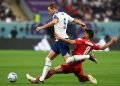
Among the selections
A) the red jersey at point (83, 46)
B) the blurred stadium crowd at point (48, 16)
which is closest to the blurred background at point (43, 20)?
the blurred stadium crowd at point (48, 16)

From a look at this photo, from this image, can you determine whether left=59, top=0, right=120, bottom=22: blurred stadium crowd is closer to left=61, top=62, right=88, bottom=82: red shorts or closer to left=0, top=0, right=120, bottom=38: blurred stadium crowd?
left=0, top=0, right=120, bottom=38: blurred stadium crowd

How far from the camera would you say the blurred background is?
3628 centimetres

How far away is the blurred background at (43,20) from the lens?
119ft

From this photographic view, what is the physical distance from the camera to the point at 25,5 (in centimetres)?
4091

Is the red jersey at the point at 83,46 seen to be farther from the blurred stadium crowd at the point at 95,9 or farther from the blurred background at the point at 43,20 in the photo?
the blurred stadium crowd at the point at 95,9

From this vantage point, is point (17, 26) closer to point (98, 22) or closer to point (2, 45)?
point (2, 45)

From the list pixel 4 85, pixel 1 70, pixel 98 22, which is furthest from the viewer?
pixel 98 22

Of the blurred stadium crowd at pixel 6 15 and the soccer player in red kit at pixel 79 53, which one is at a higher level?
the soccer player in red kit at pixel 79 53

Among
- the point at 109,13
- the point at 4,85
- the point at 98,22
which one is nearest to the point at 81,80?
the point at 4,85

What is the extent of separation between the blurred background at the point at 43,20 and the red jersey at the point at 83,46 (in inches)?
738

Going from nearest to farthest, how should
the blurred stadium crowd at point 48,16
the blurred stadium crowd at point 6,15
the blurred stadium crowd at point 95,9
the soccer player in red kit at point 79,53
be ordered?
the soccer player in red kit at point 79,53, the blurred stadium crowd at point 48,16, the blurred stadium crowd at point 6,15, the blurred stadium crowd at point 95,9

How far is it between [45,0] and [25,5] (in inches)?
56.4

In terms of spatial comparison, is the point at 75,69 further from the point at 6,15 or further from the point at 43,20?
the point at 43,20

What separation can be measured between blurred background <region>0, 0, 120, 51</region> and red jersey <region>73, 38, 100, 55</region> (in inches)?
738
